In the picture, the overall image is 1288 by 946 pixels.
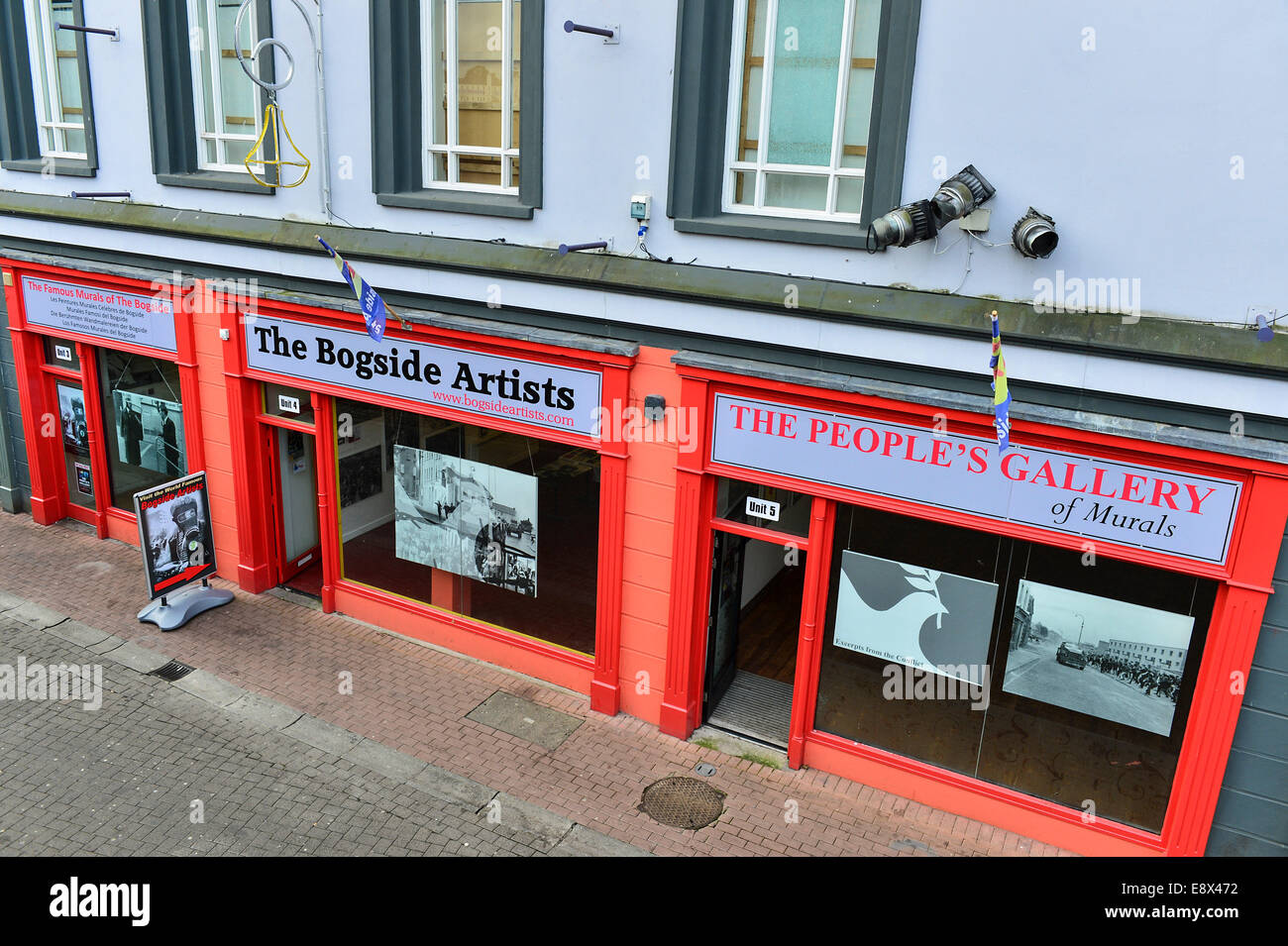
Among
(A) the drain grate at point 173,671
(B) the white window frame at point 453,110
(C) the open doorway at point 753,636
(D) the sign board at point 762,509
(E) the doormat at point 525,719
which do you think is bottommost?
(A) the drain grate at point 173,671

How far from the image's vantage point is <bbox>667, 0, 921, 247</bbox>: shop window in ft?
24.2

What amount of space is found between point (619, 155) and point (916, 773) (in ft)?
20.0

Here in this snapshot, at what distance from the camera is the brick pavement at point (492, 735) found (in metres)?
7.98

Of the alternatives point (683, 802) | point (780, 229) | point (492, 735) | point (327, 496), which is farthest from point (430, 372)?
point (683, 802)

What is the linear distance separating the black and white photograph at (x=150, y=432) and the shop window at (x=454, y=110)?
4886 millimetres

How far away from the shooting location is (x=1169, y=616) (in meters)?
7.11

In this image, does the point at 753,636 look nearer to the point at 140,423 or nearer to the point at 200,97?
the point at 140,423

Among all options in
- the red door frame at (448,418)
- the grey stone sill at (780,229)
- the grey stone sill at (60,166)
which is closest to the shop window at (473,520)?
the red door frame at (448,418)

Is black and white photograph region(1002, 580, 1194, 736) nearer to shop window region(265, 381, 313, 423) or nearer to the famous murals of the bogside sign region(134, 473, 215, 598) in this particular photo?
shop window region(265, 381, 313, 423)

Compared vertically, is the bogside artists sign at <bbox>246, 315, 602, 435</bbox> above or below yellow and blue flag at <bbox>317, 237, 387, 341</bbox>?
below

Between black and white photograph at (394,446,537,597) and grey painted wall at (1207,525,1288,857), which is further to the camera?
black and white photograph at (394,446,537,597)

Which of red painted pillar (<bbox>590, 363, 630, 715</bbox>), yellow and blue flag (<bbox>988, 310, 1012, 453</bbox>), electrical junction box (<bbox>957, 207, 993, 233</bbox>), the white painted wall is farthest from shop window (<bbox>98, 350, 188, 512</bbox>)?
yellow and blue flag (<bbox>988, 310, 1012, 453</bbox>)

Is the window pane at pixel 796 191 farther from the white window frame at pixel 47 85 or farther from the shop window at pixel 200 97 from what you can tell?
the white window frame at pixel 47 85

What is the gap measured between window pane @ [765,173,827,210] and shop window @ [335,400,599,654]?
2.94 metres
